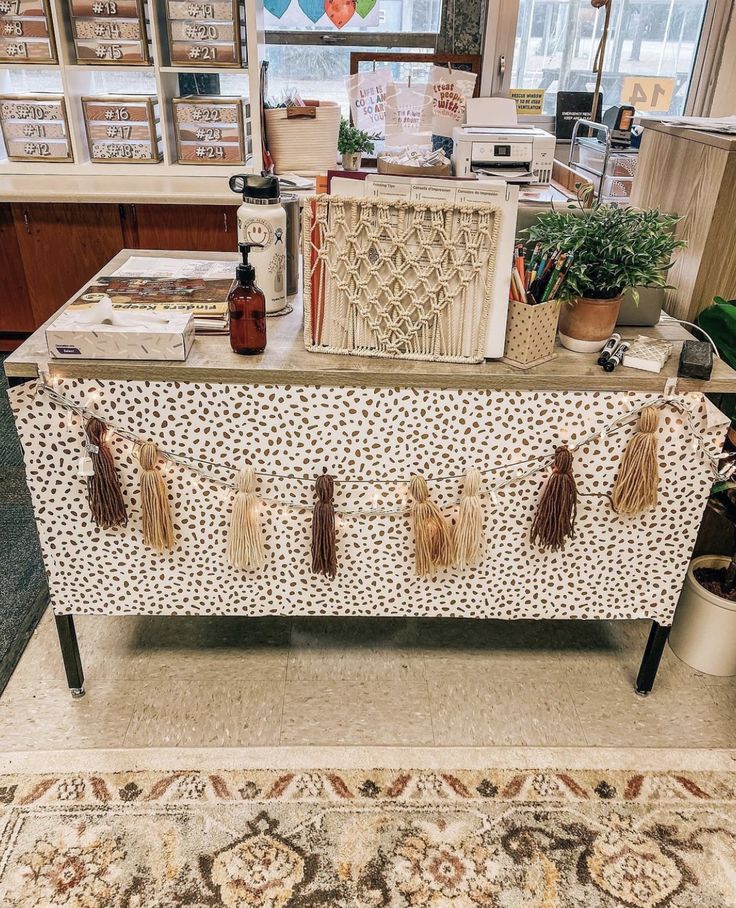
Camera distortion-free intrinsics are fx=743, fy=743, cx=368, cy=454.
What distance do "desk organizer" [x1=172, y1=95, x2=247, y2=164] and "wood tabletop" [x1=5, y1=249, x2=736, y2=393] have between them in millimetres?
2164

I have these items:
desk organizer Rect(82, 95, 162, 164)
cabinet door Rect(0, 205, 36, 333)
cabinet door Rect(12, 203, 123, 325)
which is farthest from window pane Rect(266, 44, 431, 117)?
cabinet door Rect(0, 205, 36, 333)

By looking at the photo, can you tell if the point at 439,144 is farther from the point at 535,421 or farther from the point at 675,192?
the point at 535,421

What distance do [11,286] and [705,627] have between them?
3.14m

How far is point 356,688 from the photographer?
184 centimetres

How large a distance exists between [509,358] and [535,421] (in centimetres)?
14

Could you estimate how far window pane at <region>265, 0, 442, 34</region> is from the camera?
3604mm

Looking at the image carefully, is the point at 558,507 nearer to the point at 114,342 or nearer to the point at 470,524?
the point at 470,524

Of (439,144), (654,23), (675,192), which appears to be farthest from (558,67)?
(675,192)

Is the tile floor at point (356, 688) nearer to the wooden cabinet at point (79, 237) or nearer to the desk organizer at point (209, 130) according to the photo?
the wooden cabinet at point (79, 237)

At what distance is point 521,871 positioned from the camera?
1.45 m

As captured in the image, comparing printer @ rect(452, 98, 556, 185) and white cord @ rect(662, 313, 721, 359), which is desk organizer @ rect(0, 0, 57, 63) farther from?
white cord @ rect(662, 313, 721, 359)

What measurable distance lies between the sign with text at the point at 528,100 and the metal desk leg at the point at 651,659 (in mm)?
3067

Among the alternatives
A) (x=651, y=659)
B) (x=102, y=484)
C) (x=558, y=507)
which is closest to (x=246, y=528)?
(x=102, y=484)

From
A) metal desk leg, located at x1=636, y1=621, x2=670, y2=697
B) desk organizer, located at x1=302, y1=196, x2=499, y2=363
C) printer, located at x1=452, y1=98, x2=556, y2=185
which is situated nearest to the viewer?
desk organizer, located at x1=302, y1=196, x2=499, y2=363
